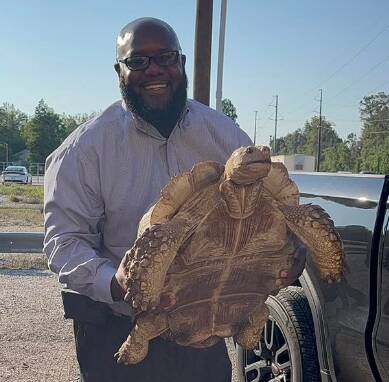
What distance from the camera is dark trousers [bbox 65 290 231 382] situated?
2.20m

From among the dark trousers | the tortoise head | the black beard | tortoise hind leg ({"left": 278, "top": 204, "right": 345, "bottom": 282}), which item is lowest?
the dark trousers

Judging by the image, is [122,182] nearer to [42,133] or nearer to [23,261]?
[23,261]

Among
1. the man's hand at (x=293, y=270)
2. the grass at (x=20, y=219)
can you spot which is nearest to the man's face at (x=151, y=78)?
the man's hand at (x=293, y=270)

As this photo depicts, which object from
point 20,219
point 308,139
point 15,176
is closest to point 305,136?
point 308,139

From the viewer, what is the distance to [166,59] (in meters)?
2.03

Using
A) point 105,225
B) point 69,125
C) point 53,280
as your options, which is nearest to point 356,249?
point 105,225

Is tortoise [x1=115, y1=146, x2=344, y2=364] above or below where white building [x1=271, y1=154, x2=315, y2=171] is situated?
below

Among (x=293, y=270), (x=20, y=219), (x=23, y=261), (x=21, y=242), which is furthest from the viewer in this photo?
(x=20, y=219)

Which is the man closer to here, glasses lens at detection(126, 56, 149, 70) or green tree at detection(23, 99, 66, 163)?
glasses lens at detection(126, 56, 149, 70)

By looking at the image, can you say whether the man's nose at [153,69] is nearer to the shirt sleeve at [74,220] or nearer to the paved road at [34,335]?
the shirt sleeve at [74,220]

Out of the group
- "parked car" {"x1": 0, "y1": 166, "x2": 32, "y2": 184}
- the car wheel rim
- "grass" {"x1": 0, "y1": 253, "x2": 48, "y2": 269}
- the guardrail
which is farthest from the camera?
"parked car" {"x1": 0, "y1": 166, "x2": 32, "y2": 184}

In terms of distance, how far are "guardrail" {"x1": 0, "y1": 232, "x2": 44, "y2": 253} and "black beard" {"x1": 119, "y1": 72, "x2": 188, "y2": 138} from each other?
16.4ft

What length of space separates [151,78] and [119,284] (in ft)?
2.23

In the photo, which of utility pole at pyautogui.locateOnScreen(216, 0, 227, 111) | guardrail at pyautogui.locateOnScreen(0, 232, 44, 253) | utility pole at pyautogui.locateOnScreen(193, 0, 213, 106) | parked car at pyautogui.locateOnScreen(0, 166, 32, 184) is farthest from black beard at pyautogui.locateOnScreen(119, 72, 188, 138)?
parked car at pyautogui.locateOnScreen(0, 166, 32, 184)
